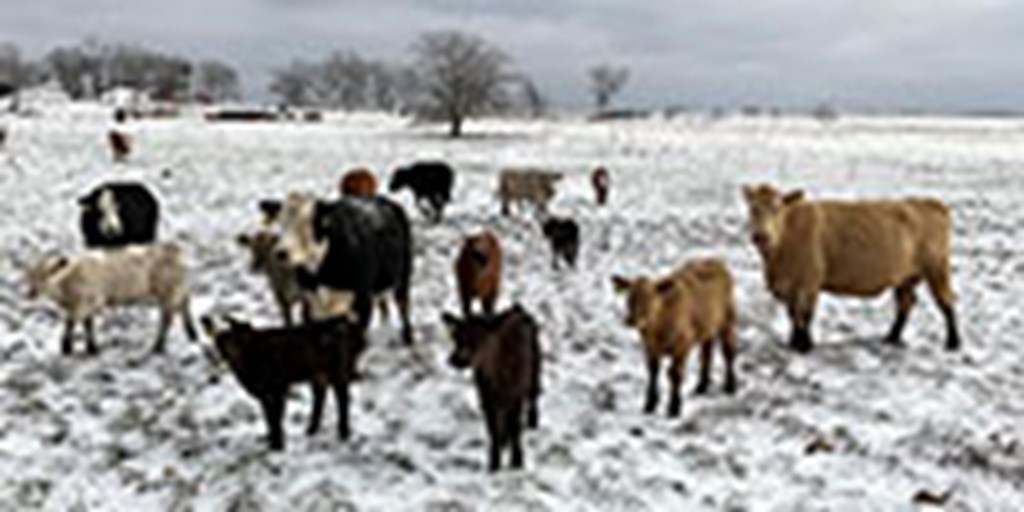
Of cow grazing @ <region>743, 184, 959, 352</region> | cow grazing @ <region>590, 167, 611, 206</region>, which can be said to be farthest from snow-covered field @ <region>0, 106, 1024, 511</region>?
cow grazing @ <region>590, 167, 611, 206</region>

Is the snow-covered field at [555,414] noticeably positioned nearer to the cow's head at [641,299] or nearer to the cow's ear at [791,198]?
the cow's head at [641,299]

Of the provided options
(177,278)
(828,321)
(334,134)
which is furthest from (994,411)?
(334,134)

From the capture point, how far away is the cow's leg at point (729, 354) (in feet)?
27.3

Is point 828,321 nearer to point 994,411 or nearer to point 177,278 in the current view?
point 994,411

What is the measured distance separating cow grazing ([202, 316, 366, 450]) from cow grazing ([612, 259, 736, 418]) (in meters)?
2.06

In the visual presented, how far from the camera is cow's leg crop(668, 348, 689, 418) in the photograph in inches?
300

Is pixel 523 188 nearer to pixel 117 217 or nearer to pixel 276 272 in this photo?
pixel 117 217

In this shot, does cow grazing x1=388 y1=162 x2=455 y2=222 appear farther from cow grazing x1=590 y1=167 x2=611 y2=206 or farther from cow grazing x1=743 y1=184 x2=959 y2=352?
cow grazing x1=743 y1=184 x2=959 y2=352

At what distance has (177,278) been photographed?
377 inches

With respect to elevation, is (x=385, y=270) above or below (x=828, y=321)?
above

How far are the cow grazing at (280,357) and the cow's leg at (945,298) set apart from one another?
6489 mm

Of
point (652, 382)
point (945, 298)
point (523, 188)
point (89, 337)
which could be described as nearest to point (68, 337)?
point (89, 337)

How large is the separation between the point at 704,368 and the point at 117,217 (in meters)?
8.61

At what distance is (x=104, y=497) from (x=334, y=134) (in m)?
45.4
